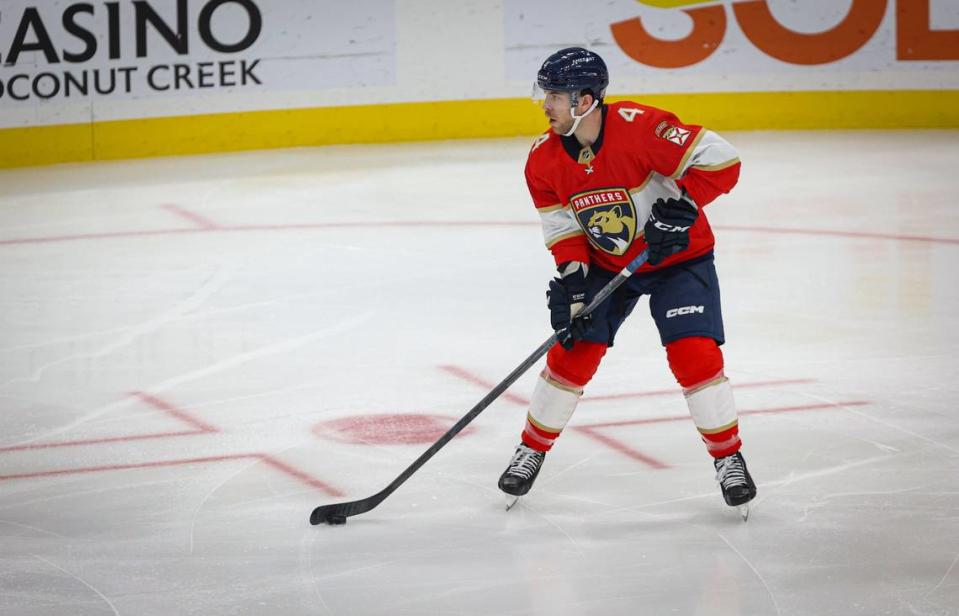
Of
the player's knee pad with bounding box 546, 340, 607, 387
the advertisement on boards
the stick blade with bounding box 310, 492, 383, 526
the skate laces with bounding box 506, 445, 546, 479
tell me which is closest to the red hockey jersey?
the player's knee pad with bounding box 546, 340, 607, 387

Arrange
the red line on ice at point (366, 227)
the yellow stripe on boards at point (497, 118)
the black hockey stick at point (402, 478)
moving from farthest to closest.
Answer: the yellow stripe on boards at point (497, 118) < the red line on ice at point (366, 227) < the black hockey stick at point (402, 478)

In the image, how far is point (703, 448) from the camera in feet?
13.6

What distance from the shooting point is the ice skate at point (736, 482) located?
350 centimetres

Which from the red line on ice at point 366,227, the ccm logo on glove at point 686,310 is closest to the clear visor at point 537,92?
the ccm logo on glove at point 686,310

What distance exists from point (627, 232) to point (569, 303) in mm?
222

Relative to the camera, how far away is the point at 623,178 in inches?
140

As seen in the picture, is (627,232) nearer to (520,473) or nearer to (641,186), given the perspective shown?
(641,186)

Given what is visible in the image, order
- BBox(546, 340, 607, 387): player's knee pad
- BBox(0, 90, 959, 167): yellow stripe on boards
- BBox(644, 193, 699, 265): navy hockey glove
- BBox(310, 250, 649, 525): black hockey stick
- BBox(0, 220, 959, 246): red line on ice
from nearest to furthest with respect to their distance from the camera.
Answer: BBox(644, 193, 699, 265): navy hockey glove → BBox(310, 250, 649, 525): black hockey stick → BBox(546, 340, 607, 387): player's knee pad → BBox(0, 220, 959, 246): red line on ice → BBox(0, 90, 959, 167): yellow stripe on boards

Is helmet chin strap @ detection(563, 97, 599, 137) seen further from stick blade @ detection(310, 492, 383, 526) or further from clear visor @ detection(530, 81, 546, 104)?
stick blade @ detection(310, 492, 383, 526)

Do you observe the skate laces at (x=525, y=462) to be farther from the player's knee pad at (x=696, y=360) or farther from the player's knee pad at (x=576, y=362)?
the player's knee pad at (x=696, y=360)

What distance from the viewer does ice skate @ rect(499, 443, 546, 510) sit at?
3.67 meters

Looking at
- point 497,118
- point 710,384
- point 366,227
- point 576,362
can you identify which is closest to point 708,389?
point 710,384

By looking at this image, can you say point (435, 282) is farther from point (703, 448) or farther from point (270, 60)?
point (270, 60)

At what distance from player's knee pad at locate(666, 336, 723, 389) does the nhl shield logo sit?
0.94 feet
